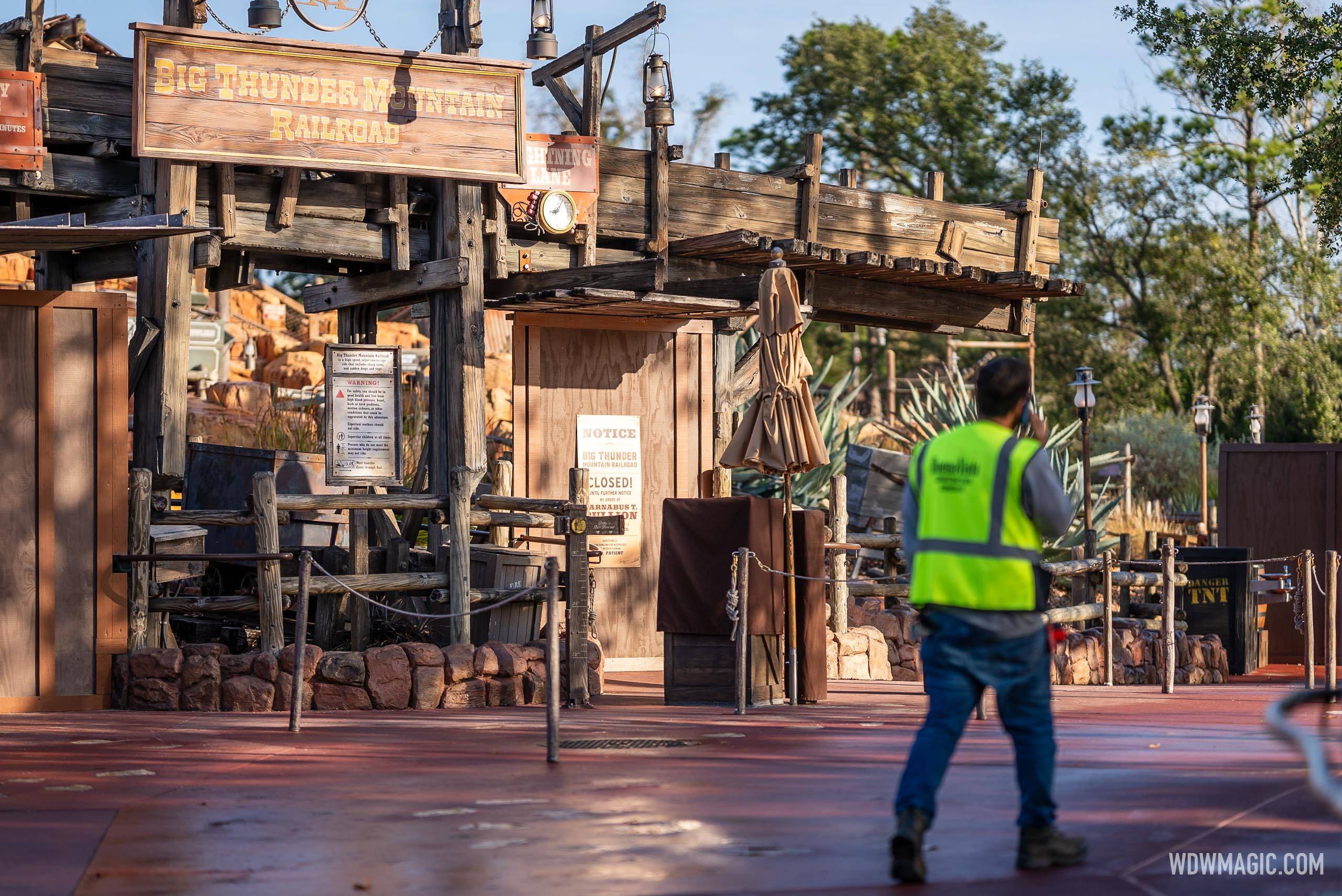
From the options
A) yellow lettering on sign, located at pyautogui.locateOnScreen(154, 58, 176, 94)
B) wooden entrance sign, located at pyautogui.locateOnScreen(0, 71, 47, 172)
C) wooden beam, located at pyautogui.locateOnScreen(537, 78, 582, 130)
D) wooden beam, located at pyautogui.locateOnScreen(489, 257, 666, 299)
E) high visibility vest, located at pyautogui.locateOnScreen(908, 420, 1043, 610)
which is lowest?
high visibility vest, located at pyautogui.locateOnScreen(908, 420, 1043, 610)

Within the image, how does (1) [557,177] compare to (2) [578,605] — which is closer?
(2) [578,605]

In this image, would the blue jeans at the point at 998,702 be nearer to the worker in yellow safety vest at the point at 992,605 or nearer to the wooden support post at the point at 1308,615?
the worker in yellow safety vest at the point at 992,605

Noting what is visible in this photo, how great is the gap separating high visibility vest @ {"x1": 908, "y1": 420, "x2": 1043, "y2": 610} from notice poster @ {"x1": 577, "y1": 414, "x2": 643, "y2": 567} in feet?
25.7

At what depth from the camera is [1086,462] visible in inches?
738

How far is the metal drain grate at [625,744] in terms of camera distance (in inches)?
314

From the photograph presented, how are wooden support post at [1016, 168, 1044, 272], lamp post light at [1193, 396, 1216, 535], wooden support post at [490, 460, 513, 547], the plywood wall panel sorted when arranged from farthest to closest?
1. lamp post light at [1193, 396, 1216, 535]
2. wooden support post at [1016, 168, 1044, 272]
3. wooden support post at [490, 460, 513, 547]
4. the plywood wall panel

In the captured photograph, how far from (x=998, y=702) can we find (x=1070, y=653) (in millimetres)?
9240

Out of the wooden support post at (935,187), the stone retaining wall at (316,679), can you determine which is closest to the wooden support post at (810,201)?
the wooden support post at (935,187)

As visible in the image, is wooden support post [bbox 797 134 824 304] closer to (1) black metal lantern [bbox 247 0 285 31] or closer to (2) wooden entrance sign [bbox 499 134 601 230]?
(2) wooden entrance sign [bbox 499 134 601 230]

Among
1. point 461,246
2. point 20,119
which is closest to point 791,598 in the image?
point 461,246

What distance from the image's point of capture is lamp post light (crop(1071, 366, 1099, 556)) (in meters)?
15.6

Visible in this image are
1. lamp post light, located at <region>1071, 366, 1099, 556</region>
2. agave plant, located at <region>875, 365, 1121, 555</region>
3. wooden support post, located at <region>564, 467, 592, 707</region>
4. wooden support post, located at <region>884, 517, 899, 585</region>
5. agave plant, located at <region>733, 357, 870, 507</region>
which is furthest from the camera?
agave plant, located at <region>875, 365, 1121, 555</region>

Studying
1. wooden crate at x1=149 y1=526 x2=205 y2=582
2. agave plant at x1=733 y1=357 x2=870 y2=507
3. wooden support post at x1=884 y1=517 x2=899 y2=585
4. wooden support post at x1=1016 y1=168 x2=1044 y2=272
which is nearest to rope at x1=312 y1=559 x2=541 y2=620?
wooden crate at x1=149 y1=526 x2=205 y2=582

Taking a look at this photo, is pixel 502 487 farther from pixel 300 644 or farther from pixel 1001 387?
pixel 1001 387
